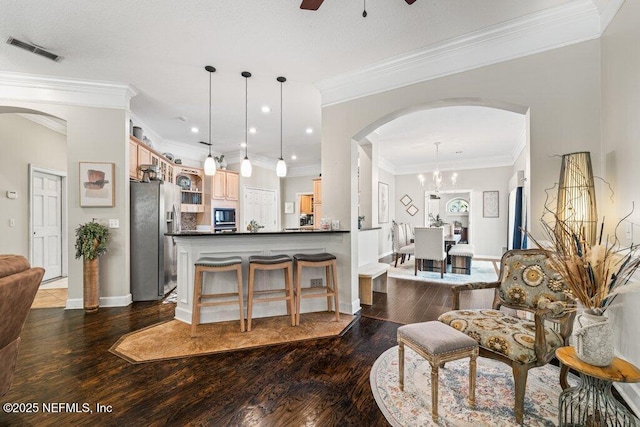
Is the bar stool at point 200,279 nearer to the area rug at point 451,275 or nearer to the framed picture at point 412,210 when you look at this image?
the area rug at point 451,275

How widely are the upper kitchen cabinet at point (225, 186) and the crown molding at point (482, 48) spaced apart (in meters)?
4.20

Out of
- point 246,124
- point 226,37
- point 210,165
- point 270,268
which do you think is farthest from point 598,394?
point 246,124

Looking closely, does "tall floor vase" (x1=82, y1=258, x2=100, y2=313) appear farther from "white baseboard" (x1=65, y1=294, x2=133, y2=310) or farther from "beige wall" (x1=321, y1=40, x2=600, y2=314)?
"beige wall" (x1=321, y1=40, x2=600, y2=314)

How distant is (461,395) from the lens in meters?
1.82

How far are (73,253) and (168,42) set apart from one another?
2967mm

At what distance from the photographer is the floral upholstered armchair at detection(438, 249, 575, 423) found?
1575 millimetres

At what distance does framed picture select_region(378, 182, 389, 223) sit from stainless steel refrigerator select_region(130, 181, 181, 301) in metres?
5.06

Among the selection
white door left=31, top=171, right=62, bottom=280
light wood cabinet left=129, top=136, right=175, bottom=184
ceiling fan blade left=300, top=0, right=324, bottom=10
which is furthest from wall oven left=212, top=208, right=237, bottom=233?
ceiling fan blade left=300, top=0, right=324, bottom=10

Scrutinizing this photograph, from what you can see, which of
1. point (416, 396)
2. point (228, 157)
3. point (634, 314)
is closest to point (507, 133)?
point (634, 314)

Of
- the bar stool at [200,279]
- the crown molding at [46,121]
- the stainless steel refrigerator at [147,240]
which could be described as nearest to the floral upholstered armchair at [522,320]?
the bar stool at [200,279]

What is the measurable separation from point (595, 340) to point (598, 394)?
29 centimetres

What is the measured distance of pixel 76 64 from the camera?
3125 millimetres

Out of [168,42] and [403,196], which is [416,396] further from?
[403,196]

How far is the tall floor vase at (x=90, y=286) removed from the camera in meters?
3.41
